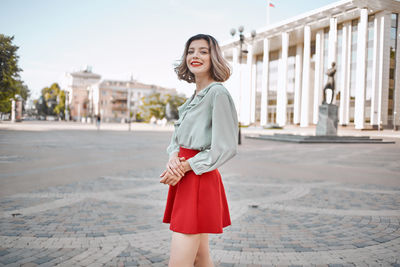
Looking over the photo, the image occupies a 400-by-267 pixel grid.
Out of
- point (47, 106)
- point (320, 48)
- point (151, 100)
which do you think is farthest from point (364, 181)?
point (47, 106)


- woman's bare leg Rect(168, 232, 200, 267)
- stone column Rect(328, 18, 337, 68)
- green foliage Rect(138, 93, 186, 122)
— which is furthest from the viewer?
green foliage Rect(138, 93, 186, 122)

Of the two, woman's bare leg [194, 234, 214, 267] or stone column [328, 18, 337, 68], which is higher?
stone column [328, 18, 337, 68]

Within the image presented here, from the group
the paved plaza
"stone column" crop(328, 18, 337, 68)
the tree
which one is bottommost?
the paved plaza

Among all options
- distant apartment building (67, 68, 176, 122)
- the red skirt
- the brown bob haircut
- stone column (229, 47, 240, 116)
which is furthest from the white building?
distant apartment building (67, 68, 176, 122)

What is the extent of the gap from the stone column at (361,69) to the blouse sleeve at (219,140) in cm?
4973

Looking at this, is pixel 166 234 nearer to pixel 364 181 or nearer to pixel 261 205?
pixel 261 205

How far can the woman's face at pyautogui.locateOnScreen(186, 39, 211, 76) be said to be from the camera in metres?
2.18

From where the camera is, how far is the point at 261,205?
18.2ft

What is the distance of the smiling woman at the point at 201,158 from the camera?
6.35 ft

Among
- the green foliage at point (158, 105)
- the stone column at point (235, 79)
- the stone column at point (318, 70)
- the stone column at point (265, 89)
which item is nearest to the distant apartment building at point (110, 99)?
the green foliage at point (158, 105)

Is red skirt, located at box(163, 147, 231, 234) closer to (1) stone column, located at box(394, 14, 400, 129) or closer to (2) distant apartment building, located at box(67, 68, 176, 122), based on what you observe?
(1) stone column, located at box(394, 14, 400, 129)

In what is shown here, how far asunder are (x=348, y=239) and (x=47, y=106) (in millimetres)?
130676

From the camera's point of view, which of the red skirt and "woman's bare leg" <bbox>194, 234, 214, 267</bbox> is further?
"woman's bare leg" <bbox>194, 234, 214, 267</bbox>

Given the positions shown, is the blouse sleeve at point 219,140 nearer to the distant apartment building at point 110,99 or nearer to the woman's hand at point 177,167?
the woman's hand at point 177,167
